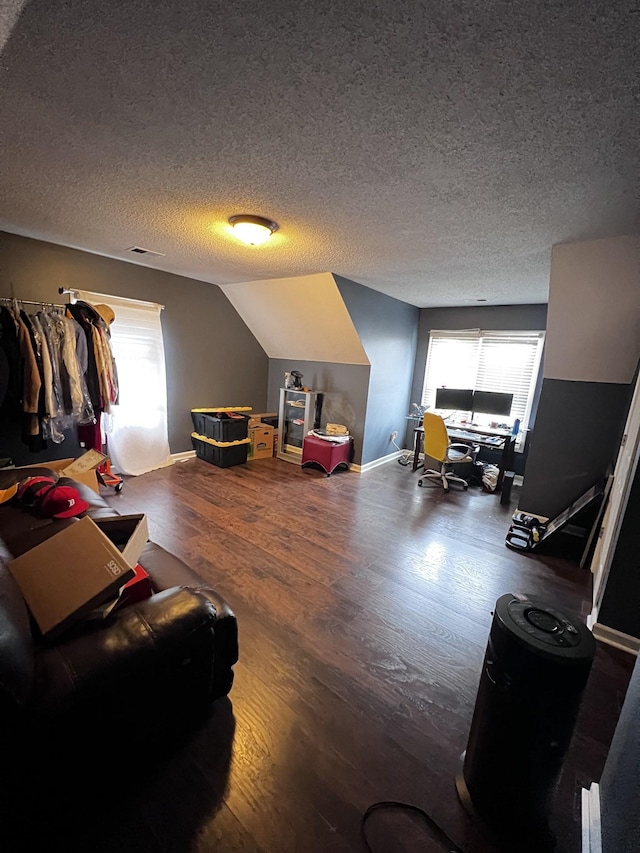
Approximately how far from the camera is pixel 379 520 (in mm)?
3328

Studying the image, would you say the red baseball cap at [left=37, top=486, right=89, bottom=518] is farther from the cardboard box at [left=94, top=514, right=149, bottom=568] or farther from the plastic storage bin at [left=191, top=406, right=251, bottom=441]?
the plastic storage bin at [left=191, top=406, right=251, bottom=441]

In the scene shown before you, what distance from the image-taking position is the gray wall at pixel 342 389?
4.64 meters

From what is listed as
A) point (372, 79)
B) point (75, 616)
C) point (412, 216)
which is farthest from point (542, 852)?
point (412, 216)

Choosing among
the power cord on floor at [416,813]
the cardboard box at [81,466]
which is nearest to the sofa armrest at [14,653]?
the power cord on floor at [416,813]

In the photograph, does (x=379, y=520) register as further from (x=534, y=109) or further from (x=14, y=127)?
(x=14, y=127)

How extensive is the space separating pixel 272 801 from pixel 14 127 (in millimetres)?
2816

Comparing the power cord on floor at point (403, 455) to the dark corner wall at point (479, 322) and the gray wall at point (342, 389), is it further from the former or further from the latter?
the gray wall at point (342, 389)

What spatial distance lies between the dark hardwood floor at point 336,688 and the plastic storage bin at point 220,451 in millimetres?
1213

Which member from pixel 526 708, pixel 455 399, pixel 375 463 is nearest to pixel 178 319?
pixel 375 463

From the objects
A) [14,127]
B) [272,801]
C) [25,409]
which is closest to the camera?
[272,801]

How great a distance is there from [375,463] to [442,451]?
112 centimetres

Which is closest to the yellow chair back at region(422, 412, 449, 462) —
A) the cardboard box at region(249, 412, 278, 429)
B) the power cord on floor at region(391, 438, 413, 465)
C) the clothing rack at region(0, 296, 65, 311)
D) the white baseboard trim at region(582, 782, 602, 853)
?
the power cord on floor at region(391, 438, 413, 465)

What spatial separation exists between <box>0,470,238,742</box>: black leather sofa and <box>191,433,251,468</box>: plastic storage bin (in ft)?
10.0

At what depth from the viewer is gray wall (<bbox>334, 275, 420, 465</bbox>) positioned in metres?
4.13
